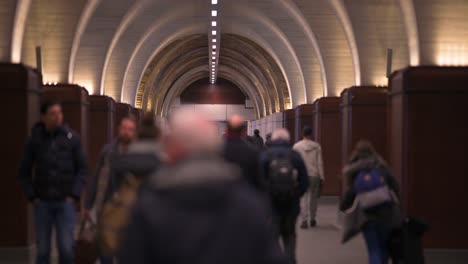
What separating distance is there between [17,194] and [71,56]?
640 cm

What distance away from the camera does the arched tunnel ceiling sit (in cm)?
1073

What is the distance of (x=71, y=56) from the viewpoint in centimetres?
1507

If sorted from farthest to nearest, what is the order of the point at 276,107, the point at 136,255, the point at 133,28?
the point at 276,107, the point at 133,28, the point at 136,255

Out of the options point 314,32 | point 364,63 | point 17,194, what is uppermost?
point 314,32

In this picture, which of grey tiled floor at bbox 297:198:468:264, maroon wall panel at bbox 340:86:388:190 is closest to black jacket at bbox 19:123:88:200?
grey tiled floor at bbox 297:198:468:264

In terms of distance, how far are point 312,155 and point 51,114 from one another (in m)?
6.66

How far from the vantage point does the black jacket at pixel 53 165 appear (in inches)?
237

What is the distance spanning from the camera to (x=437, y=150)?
379 inches

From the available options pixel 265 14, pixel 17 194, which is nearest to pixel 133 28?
pixel 265 14

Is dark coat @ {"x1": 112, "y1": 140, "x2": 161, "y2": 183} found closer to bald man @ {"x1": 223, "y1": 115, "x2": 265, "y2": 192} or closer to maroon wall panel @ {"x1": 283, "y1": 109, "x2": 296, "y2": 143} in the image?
bald man @ {"x1": 223, "y1": 115, "x2": 265, "y2": 192}

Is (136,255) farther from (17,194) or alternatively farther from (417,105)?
(417,105)

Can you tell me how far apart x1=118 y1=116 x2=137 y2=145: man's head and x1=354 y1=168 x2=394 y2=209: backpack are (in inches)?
84.9

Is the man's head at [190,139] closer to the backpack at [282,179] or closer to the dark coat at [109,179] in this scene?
the dark coat at [109,179]

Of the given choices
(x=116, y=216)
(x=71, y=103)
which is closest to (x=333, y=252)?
(x=116, y=216)
